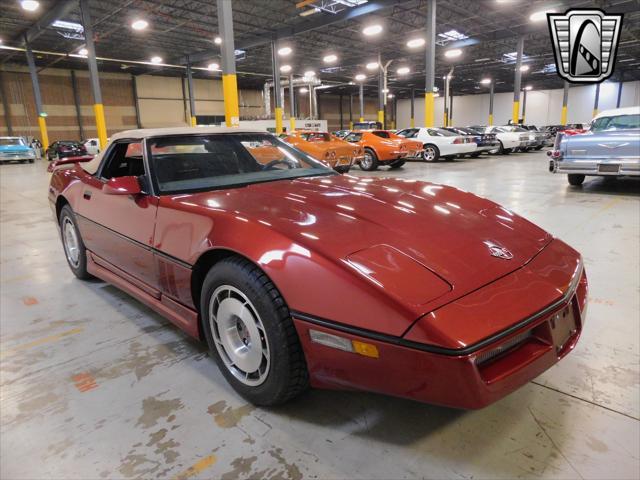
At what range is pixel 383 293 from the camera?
1.32 meters

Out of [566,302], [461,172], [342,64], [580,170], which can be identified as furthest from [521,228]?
[342,64]

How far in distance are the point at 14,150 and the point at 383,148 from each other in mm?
16665

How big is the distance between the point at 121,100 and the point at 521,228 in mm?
33541

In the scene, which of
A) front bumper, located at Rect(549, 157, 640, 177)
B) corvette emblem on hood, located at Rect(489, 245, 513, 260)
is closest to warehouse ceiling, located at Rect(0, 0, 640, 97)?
front bumper, located at Rect(549, 157, 640, 177)

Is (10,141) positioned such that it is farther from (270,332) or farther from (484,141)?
(270,332)

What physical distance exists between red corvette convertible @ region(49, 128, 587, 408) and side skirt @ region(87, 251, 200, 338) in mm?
12

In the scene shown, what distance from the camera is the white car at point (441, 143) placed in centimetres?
1405

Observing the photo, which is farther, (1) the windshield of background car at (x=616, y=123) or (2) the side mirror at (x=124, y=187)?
(1) the windshield of background car at (x=616, y=123)

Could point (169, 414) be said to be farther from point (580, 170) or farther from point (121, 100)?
point (121, 100)

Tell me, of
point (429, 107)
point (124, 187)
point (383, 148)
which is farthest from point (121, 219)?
point (429, 107)

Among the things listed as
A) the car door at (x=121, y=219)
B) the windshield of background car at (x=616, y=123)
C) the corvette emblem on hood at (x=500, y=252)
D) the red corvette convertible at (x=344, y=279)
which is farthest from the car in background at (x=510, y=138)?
the corvette emblem on hood at (x=500, y=252)

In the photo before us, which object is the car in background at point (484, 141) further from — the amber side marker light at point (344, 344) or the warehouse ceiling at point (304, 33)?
the amber side marker light at point (344, 344)

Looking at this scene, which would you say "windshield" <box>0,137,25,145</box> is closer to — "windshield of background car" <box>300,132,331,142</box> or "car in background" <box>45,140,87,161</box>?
"car in background" <box>45,140,87,161</box>

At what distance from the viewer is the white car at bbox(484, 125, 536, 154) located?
645 inches
